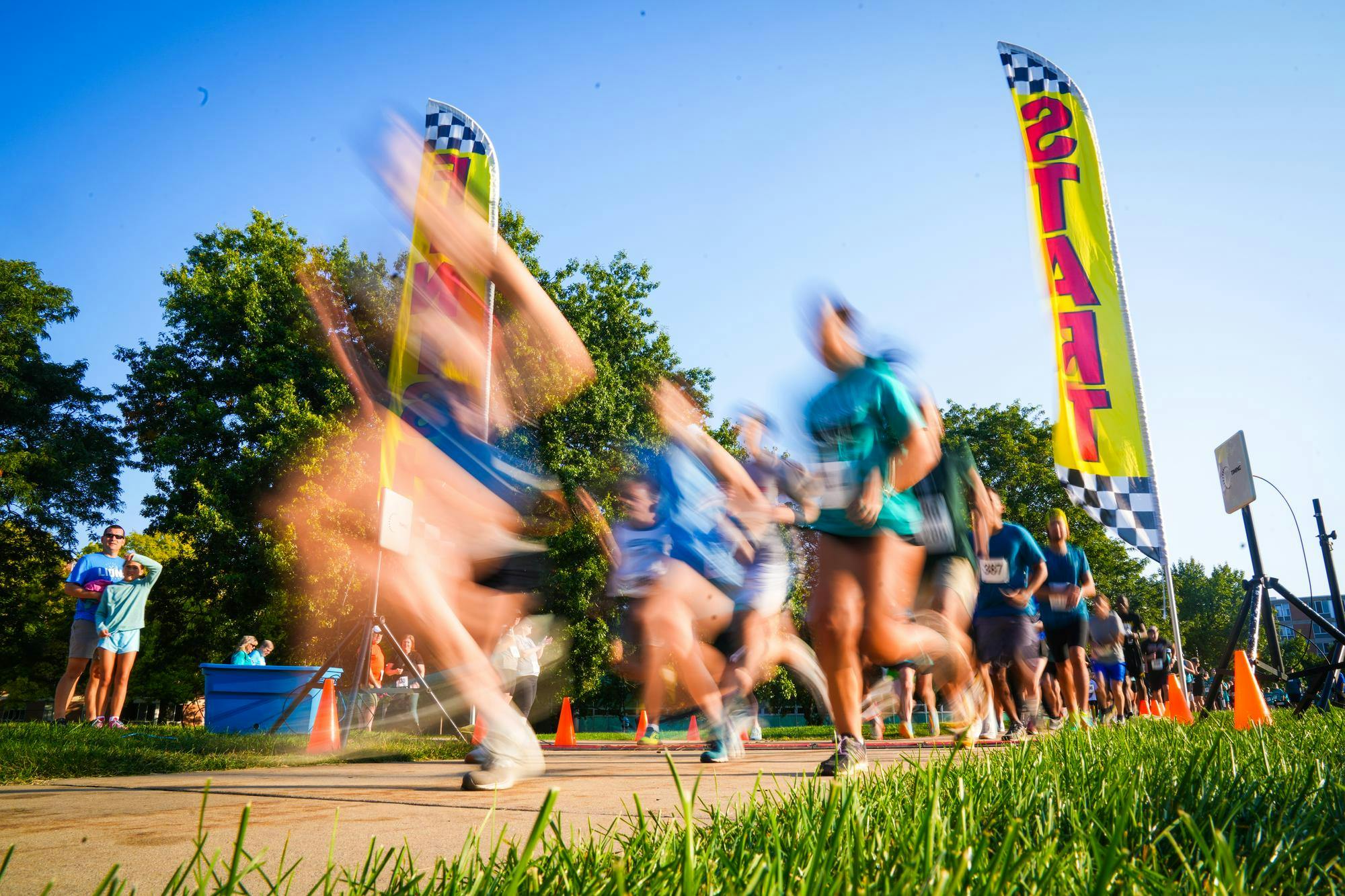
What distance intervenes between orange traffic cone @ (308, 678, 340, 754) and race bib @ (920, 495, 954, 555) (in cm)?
394

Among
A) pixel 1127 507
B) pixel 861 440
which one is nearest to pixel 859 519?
pixel 861 440

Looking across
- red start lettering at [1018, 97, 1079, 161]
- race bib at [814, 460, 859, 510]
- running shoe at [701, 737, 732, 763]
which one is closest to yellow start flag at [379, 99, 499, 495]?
race bib at [814, 460, 859, 510]

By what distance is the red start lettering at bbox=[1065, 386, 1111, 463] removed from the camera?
8844 mm

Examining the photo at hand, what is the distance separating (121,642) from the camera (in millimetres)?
7867

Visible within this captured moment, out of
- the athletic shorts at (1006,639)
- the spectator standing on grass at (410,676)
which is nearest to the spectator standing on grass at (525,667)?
the spectator standing on grass at (410,676)

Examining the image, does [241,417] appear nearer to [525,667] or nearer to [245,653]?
[245,653]

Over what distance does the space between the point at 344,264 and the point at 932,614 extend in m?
21.1

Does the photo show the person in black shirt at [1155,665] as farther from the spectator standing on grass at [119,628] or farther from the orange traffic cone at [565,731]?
the spectator standing on grass at [119,628]

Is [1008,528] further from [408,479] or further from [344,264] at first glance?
[344,264]

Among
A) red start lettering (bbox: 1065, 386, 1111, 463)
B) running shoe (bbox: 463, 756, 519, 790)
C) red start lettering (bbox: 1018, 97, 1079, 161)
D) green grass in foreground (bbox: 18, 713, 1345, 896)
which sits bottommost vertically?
running shoe (bbox: 463, 756, 519, 790)

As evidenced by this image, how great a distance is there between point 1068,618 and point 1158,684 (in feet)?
28.8

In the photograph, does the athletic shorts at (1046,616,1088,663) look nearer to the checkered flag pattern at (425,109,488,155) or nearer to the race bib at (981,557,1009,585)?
the race bib at (981,557,1009,585)

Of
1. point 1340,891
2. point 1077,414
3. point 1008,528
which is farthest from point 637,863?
point 1077,414

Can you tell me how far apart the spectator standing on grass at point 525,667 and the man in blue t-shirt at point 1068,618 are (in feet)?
18.4
